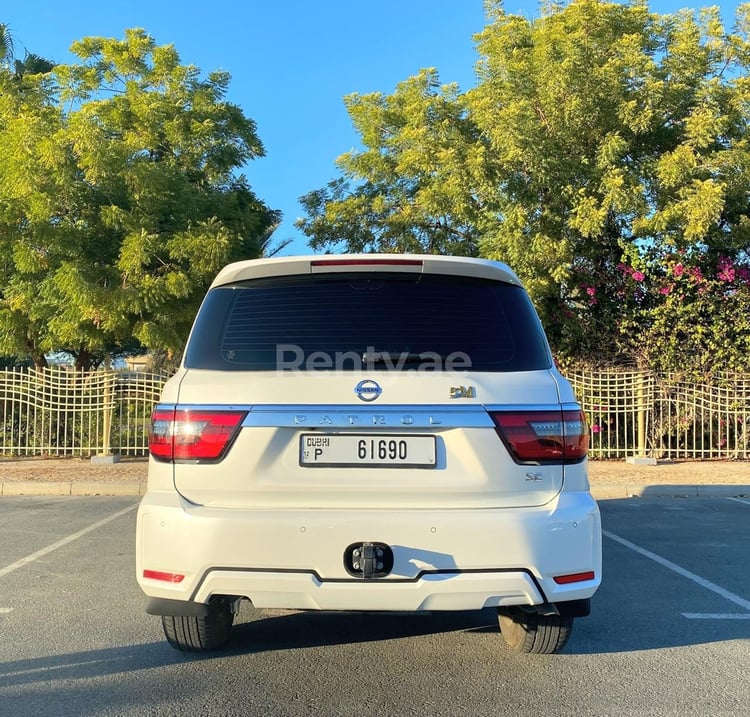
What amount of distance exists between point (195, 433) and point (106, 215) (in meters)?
10.1

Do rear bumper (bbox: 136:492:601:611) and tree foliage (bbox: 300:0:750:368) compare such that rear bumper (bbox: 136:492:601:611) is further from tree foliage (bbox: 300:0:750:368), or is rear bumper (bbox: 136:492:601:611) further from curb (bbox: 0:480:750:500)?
tree foliage (bbox: 300:0:750:368)

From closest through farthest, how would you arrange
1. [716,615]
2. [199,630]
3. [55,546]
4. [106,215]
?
[199,630] < [716,615] < [55,546] < [106,215]

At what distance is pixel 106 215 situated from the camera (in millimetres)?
11953

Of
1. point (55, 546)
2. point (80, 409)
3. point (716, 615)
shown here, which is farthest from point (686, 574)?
point (80, 409)

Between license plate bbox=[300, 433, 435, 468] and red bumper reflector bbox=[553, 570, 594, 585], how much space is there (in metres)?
0.73

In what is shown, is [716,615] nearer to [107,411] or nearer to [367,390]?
[367,390]

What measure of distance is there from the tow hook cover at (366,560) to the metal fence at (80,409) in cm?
967

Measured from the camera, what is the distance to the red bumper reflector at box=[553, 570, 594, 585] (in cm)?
295

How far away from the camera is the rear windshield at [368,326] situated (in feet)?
10.1

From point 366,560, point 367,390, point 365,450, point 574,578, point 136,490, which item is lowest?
point 136,490

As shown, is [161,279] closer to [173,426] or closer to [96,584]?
[96,584]

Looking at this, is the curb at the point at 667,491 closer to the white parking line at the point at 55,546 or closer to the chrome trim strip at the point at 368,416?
the white parking line at the point at 55,546

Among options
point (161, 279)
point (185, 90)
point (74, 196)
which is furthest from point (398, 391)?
point (185, 90)

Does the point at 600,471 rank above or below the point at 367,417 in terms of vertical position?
below
